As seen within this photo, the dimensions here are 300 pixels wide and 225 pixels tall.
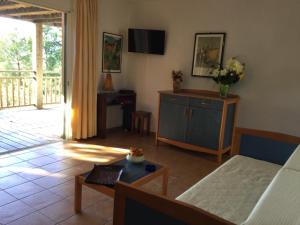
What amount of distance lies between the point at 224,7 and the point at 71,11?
237 centimetres

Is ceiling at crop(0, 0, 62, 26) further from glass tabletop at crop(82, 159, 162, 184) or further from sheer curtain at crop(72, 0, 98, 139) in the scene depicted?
glass tabletop at crop(82, 159, 162, 184)

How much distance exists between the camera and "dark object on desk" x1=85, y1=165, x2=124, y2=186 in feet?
6.96

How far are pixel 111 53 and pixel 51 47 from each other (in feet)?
9.92

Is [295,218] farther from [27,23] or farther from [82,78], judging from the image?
[27,23]

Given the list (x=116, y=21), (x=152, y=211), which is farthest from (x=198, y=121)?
(x=152, y=211)

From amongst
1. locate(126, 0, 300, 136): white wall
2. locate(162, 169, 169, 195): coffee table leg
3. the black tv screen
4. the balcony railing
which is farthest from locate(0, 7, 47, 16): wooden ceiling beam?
locate(162, 169, 169, 195): coffee table leg

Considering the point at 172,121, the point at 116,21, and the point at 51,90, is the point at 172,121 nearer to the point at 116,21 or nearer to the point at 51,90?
the point at 116,21

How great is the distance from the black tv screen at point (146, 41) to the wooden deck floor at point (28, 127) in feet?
6.56

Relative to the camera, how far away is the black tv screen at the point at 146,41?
15.2 ft

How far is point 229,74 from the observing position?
3.76 meters

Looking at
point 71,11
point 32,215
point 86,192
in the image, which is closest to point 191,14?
point 71,11

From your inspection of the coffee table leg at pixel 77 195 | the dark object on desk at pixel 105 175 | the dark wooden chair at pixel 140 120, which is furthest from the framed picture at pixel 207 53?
the coffee table leg at pixel 77 195

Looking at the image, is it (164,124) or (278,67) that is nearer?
(278,67)

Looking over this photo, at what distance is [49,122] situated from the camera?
548 centimetres
